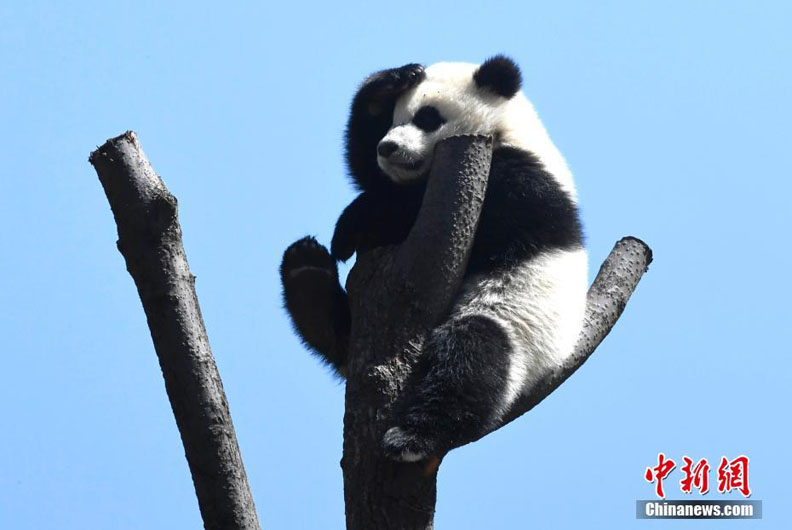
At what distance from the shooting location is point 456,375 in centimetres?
321

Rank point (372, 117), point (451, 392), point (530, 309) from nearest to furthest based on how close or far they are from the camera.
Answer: point (451, 392) < point (530, 309) < point (372, 117)

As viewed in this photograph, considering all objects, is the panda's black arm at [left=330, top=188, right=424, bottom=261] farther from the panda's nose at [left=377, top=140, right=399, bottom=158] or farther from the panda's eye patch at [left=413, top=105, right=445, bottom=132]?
the panda's eye patch at [left=413, top=105, right=445, bottom=132]

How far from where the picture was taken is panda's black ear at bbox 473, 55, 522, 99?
4.39m

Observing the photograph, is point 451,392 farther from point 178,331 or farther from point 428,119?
point 428,119

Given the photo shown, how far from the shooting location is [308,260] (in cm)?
397

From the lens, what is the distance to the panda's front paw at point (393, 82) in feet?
14.4

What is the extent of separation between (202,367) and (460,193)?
113 cm

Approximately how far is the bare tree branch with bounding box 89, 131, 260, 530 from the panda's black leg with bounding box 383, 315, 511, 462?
1.75 ft

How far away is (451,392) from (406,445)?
29 centimetres

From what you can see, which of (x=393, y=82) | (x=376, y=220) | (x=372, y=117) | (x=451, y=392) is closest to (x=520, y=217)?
(x=376, y=220)

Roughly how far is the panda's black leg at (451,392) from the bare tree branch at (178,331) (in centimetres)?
53

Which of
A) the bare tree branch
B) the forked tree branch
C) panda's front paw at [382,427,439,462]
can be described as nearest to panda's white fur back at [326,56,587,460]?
panda's front paw at [382,427,439,462]

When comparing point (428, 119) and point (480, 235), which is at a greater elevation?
point (428, 119)

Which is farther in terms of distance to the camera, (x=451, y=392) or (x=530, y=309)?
(x=530, y=309)
